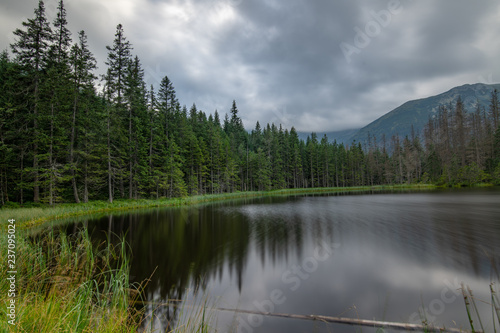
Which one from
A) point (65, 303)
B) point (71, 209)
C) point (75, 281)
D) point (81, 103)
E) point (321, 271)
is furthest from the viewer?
point (81, 103)

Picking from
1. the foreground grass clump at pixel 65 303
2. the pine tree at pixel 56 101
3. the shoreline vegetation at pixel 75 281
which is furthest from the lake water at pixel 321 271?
the pine tree at pixel 56 101

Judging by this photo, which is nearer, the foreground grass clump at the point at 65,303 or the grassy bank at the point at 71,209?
the foreground grass clump at the point at 65,303

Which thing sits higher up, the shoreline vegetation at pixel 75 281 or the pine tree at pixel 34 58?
the pine tree at pixel 34 58

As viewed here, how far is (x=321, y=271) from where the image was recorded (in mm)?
7355

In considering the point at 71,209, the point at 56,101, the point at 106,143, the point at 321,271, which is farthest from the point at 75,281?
the point at 106,143

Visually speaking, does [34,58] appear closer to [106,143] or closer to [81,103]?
[81,103]

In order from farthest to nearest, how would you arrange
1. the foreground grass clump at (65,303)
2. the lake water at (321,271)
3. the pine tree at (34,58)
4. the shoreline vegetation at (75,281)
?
the pine tree at (34,58) → the lake water at (321,271) → the shoreline vegetation at (75,281) → the foreground grass clump at (65,303)

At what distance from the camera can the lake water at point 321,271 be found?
15.8 ft

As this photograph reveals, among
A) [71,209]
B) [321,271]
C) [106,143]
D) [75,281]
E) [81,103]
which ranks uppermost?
[81,103]

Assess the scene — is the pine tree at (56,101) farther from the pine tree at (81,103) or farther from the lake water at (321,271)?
the lake water at (321,271)

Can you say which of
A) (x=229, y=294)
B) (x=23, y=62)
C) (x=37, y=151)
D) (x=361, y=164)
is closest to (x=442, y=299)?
(x=229, y=294)

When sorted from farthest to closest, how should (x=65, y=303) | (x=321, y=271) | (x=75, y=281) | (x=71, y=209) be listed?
(x=71, y=209) < (x=321, y=271) < (x=75, y=281) < (x=65, y=303)

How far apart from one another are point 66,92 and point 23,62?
3423mm

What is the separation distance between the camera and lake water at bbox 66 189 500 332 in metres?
4.82
